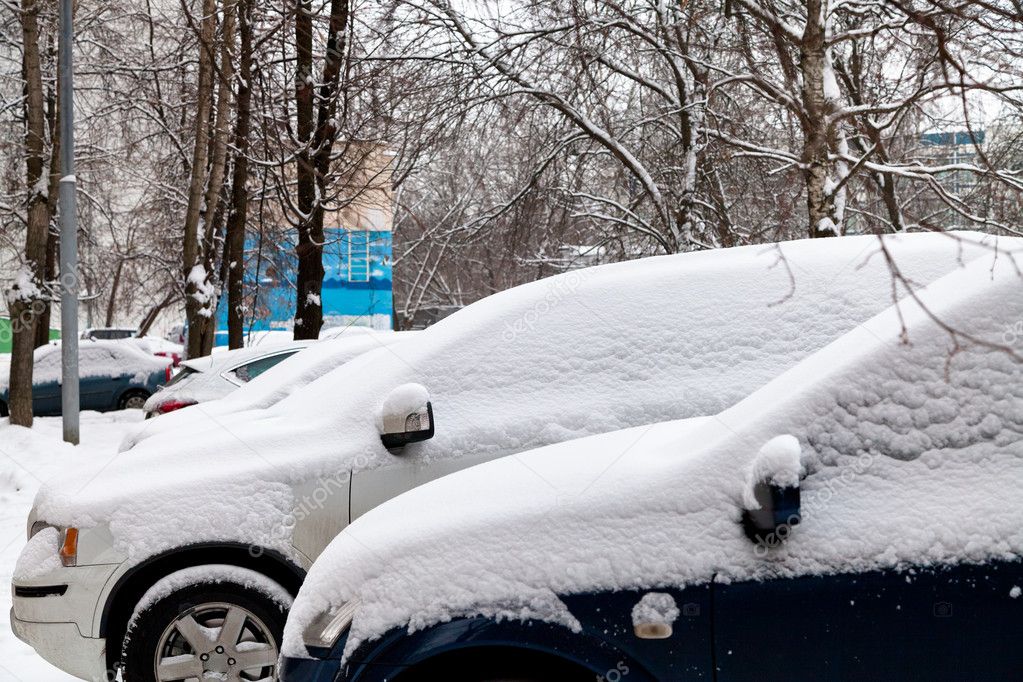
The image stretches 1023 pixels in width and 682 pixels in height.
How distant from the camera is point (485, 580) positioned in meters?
2.79

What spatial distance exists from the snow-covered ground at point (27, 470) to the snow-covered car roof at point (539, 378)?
2.70 ft

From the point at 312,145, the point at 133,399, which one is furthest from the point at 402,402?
the point at 133,399

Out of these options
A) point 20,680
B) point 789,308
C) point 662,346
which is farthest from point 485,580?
point 20,680

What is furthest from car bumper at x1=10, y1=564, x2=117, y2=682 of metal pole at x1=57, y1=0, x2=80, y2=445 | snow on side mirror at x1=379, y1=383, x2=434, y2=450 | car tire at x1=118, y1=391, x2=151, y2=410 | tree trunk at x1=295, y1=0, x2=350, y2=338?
car tire at x1=118, y1=391, x2=151, y2=410

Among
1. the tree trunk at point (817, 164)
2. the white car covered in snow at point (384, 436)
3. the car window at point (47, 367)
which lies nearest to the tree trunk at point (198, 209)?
the car window at point (47, 367)

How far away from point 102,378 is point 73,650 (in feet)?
57.1

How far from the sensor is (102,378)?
20703 mm

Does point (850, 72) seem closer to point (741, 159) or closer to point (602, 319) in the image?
point (741, 159)

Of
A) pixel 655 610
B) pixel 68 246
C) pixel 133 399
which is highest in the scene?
pixel 68 246

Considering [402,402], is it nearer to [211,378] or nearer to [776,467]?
[776,467]

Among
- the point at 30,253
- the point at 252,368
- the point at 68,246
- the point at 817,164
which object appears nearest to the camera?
the point at 817,164

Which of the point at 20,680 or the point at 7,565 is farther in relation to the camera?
the point at 7,565

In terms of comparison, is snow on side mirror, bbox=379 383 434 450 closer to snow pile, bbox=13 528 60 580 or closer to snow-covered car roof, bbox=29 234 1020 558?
snow-covered car roof, bbox=29 234 1020 558

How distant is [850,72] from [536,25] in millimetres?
5197
